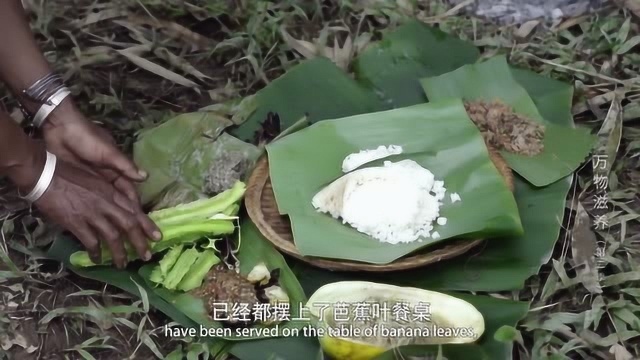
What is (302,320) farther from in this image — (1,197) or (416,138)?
(1,197)

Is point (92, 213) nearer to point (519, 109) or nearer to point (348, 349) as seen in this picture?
point (348, 349)

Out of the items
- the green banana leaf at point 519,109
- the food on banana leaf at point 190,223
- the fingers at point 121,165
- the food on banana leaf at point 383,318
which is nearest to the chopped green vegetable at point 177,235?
the food on banana leaf at point 190,223

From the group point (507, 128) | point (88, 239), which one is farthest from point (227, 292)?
point (507, 128)

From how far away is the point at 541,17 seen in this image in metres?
1.76

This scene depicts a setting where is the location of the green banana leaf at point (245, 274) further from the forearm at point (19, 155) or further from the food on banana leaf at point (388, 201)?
the forearm at point (19, 155)

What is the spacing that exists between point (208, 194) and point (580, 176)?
69cm

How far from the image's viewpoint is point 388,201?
4.20ft

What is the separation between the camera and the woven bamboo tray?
1.25m

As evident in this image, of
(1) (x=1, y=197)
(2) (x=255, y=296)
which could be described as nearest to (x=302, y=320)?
(2) (x=255, y=296)

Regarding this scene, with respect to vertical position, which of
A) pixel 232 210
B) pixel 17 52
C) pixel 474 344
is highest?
pixel 17 52

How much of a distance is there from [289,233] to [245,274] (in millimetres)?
103

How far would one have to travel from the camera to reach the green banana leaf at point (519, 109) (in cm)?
142

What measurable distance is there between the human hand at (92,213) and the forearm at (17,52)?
200 millimetres

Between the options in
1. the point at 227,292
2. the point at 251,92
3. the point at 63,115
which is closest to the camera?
the point at 227,292
